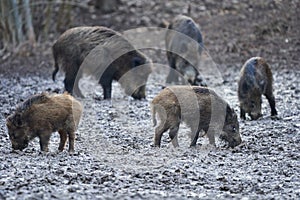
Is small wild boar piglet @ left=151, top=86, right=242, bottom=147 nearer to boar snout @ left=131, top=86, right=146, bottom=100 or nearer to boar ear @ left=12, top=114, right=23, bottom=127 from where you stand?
boar ear @ left=12, top=114, right=23, bottom=127

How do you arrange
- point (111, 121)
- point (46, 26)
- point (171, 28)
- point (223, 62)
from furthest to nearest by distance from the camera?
1. point (46, 26)
2. point (223, 62)
3. point (171, 28)
4. point (111, 121)

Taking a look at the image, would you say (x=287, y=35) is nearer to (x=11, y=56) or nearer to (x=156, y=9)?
(x=156, y=9)

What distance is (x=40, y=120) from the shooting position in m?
8.43

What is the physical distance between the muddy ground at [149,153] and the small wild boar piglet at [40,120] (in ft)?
0.63

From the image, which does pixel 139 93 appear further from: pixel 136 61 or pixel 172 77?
pixel 172 77

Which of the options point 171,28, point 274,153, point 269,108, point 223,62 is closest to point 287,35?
point 223,62

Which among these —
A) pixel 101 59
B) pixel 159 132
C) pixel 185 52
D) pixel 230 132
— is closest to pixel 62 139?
pixel 159 132

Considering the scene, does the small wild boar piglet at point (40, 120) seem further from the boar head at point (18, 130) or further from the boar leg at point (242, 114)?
the boar leg at point (242, 114)

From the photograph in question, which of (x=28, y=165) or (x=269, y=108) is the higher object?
(x=28, y=165)

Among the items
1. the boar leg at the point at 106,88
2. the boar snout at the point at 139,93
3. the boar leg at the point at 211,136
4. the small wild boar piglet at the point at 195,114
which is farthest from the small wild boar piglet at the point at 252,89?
the boar leg at the point at 106,88

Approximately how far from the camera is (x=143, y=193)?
655cm

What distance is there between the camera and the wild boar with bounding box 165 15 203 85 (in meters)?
15.2

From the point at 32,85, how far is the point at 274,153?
734 centimetres

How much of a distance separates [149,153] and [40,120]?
4.29 ft
